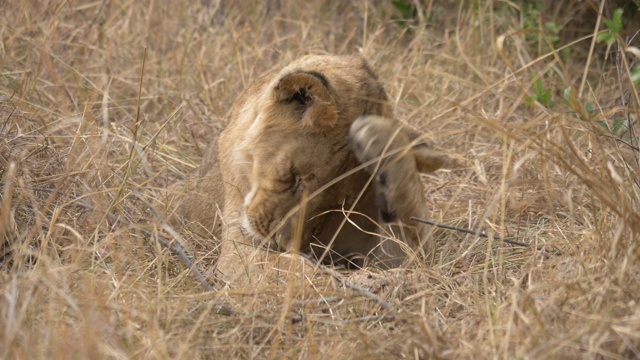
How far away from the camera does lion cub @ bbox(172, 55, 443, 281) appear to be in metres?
3.53

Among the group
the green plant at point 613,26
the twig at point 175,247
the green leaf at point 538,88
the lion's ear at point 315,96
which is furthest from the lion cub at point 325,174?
the green plant at point 613,26

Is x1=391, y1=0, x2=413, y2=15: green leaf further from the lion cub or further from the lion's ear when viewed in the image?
the lion's ear

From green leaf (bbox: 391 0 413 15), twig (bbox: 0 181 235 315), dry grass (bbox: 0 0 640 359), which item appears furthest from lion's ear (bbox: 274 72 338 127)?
green leaf (bbox: 391 0 413 15)

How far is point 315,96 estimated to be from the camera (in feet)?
11.7

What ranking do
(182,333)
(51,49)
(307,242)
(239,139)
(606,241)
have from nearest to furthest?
(182,333) < (606,241) < (307,242) < (239,139) < (51,49)

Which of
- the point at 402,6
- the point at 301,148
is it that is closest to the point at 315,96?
the point at 301,148

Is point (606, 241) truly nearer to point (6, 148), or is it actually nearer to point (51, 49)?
point (6, 148)

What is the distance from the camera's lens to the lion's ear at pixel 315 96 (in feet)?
11.7

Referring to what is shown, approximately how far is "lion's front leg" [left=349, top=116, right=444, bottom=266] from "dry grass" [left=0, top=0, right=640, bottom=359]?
187 millimetres

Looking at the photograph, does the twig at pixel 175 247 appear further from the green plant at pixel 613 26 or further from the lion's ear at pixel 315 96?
the green plant at pixel 613 26

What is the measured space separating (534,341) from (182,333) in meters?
1.10

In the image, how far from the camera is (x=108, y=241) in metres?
3.32

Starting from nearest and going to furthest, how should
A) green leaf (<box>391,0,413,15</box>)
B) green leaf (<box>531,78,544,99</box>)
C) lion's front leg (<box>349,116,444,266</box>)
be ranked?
lion's front leg (<box>349,116,444,266</box>), green leaf (<box>531,78,544,99</box>), green leaf (<box>391,0,413,15</box>)

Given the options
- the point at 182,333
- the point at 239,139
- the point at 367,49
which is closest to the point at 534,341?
the point at 182,333
